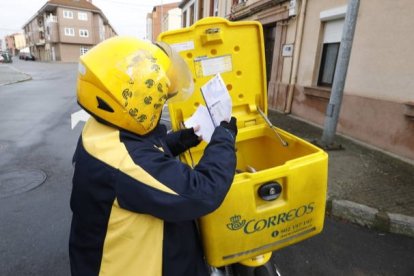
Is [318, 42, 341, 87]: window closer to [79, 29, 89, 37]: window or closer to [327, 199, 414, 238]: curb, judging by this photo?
[327, 199, 414, 238]: curb

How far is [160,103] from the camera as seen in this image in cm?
112

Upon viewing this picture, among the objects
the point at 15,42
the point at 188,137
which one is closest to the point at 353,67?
the point at 188,137

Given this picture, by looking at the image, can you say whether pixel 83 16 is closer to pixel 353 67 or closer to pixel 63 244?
pixel 353 67

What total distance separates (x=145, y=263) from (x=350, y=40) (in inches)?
188

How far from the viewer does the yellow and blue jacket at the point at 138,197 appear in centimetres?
98

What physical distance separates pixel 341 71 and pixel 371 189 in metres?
2.08

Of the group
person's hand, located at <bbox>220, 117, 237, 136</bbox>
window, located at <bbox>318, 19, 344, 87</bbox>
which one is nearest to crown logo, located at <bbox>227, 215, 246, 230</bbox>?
person's hand, located at <bbox>220, 117, 237, 136</bbox>

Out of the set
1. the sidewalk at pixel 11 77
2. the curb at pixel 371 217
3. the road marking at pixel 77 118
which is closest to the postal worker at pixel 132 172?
the curb at pixel 371 217

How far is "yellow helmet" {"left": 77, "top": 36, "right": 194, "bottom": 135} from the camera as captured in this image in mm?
999

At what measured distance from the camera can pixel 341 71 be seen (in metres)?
4.72

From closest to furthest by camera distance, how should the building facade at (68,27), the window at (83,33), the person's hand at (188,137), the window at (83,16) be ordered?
1. the person's hand at (188,137)
2. the building facade at (68,27)
3. the window at (83,16)
4. the window at (83,33)

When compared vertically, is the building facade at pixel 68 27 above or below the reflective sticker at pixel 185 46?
above

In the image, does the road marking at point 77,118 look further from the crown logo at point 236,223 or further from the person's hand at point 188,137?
the crown logo at point 236,223

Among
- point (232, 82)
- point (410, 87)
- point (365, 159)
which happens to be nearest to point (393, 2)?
point (410, 87)
